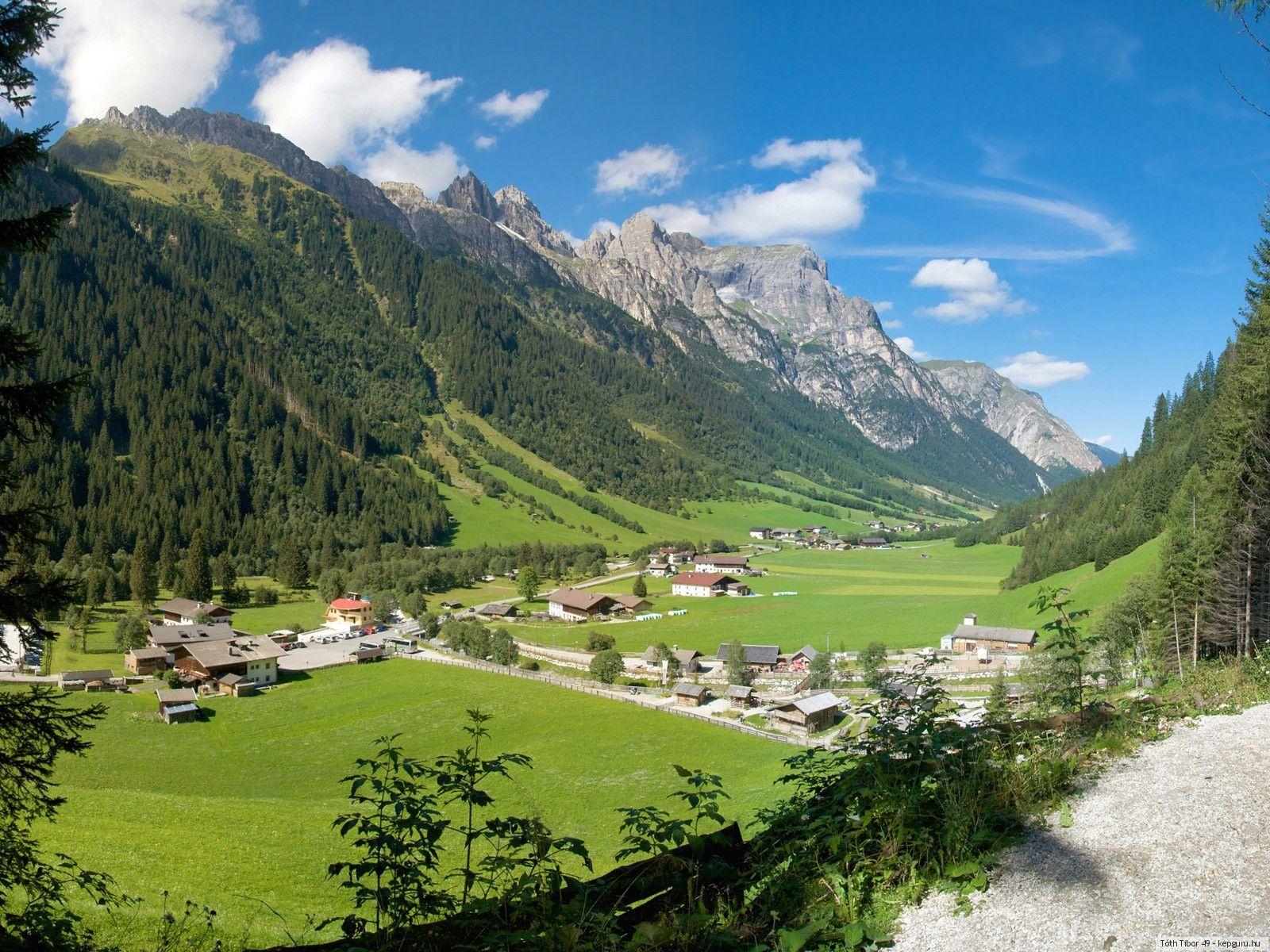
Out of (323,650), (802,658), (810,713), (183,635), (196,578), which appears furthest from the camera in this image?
(196,578)

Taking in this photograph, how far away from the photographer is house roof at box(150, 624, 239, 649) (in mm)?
58656

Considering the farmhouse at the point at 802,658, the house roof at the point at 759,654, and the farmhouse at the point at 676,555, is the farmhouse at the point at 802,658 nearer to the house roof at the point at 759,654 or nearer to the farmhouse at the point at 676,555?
the house roof at the point at 759,654

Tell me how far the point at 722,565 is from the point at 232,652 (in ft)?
297

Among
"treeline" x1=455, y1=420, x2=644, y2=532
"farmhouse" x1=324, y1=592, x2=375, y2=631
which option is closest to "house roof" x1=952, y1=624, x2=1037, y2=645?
"farmhouse" x1=324, y1=592, x2=375, y2=631

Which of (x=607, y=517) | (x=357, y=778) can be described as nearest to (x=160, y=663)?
(x=357, y=778)

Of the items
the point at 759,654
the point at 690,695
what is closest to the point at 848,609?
the point at 759,654

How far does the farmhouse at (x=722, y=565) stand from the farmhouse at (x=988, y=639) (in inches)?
2329

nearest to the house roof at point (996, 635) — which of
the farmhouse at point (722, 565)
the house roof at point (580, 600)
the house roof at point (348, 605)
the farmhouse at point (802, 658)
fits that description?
the farmhouse at point (802, 658)

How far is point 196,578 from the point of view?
81312 mm

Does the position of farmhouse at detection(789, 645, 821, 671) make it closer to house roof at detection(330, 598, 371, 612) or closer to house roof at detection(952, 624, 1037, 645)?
house roof at detection(952, 624, 1037, 645)

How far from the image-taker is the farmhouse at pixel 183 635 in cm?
5847

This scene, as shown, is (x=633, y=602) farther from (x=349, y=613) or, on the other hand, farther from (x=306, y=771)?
(x=306, y=771)

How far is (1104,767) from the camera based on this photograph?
6676 millimetres

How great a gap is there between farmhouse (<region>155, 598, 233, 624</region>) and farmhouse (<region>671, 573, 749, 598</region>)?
63.1 m
